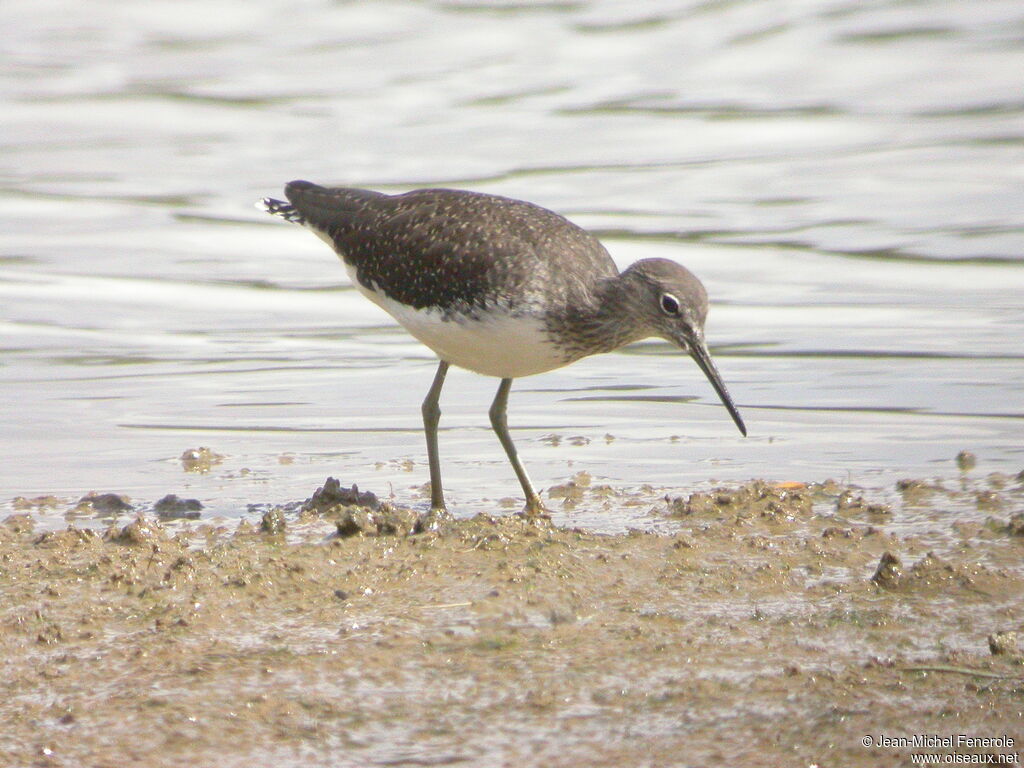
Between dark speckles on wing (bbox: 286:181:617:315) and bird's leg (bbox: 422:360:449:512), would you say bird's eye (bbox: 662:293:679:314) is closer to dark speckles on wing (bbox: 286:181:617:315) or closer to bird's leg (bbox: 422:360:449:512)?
dark speckles on wing (bbox: 286:181:617:315)

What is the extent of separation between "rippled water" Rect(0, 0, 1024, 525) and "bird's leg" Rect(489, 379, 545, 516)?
0.32 meters

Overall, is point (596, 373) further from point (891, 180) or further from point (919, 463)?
point (891, 180)

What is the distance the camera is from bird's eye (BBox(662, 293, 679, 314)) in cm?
805

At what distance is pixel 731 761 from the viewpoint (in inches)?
188

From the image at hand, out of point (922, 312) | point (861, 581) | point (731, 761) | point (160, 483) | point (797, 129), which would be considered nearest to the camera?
point (731, 761)

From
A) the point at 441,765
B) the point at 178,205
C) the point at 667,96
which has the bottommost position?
the point at 441,765

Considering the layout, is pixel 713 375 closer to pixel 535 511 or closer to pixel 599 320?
pixel 599 320

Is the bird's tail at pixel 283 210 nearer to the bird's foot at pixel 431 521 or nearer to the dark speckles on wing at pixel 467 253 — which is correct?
the dark speckles on wing at pixel 467 253

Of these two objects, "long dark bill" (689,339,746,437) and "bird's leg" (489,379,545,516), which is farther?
"long dark bill" (689,339,746,437)

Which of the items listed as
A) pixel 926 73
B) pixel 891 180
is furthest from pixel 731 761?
pixel 926 73

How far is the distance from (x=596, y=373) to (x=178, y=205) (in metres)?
6.86

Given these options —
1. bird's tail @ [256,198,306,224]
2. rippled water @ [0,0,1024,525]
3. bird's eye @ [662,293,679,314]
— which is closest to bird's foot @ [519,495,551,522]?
rippled water @ [0,0,1024,525]

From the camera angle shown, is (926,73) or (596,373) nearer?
(596,373)

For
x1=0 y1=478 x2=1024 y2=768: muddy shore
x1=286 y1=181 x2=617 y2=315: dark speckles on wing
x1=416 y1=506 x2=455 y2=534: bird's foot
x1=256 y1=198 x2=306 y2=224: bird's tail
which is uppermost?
x1=256 y1=198 x2=306 y2=224: bird's tail
